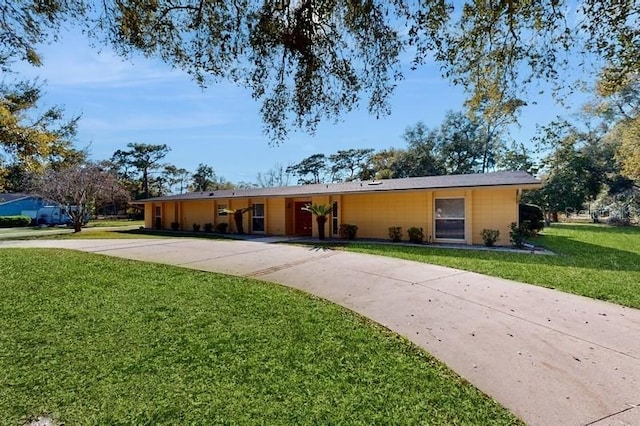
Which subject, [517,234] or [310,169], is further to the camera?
[310,169]

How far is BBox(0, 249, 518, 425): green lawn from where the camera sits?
112 inches

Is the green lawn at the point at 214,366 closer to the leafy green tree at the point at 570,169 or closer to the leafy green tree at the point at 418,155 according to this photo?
the leafy green tree at the point at 570,169

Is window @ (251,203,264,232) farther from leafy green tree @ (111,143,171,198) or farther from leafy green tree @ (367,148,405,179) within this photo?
leafy green tree @ (111,143,171,198)

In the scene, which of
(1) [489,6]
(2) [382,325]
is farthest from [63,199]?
(1) [489,6]

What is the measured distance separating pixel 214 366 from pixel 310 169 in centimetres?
5392

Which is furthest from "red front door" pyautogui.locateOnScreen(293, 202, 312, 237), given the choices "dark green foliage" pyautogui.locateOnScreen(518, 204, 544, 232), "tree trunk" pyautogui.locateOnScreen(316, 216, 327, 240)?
"dark green foliage" pyautogui.locateOnScreen(518, 204, 544, 232)

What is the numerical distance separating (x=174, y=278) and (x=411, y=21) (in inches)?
260

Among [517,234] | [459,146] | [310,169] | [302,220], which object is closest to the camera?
[517,234]

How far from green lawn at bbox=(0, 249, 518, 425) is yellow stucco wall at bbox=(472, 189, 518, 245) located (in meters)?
9.82

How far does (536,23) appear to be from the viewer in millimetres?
3576

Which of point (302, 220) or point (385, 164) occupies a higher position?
point (385, 164)

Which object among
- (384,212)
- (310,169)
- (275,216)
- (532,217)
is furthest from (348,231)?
(310,169)

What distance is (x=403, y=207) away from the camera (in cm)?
1508

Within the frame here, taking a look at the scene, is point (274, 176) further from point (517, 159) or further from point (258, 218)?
point (258, 218)
